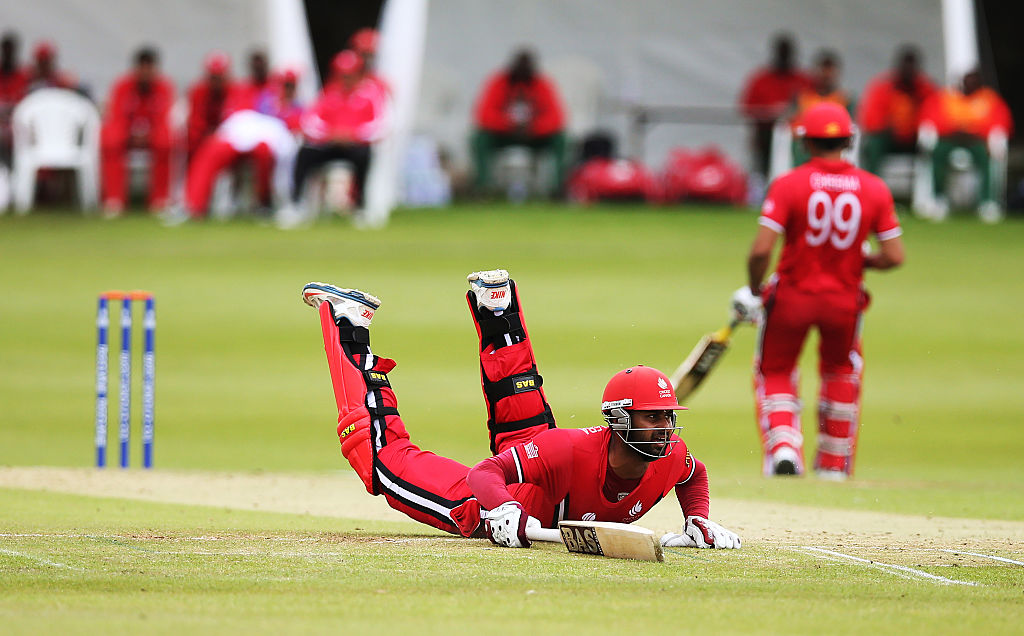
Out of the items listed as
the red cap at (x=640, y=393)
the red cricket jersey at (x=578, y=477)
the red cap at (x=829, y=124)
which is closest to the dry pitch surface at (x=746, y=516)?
the red cricket jersey at (x=578, y=477)

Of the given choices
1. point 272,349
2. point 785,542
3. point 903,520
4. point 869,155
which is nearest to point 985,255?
point 869,155

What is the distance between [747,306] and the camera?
891cm

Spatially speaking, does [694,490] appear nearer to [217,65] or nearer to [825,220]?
[825,220]

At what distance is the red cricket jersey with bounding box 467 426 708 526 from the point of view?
5.89 metres

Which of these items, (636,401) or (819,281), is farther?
(819,281)

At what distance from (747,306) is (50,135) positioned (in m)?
13.0

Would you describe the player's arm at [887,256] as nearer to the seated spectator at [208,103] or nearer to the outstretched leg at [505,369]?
the outstretched leg at [505,369]

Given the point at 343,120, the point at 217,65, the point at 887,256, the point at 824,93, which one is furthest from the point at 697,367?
the point at 217,65

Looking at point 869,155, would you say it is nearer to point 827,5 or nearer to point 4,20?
point 827,5

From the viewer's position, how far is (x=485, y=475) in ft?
19.1

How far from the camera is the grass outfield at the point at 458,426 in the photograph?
4.80 metres

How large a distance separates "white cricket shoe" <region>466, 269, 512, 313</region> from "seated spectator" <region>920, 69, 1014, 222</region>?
1421 cm

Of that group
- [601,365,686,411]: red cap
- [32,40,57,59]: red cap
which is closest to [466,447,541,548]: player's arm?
[601,365,686,411]: red cap

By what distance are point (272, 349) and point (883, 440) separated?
522cm
